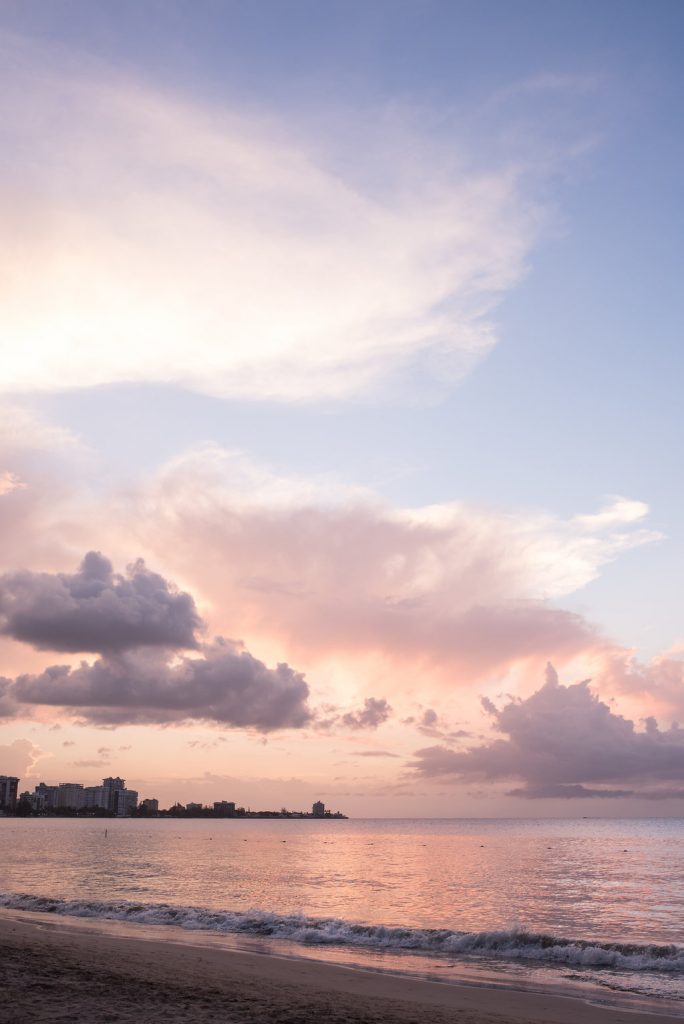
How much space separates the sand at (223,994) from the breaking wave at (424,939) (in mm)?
8596

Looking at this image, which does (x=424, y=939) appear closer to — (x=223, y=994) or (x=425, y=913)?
(x=425, y=913)

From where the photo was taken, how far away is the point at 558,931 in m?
46.8

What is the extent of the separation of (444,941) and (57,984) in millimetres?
23559

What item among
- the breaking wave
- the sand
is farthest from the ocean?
the sand

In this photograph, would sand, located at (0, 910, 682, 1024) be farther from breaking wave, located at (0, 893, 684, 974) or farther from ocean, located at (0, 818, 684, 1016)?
breaking wave, located at (0, 893, 684, 974)

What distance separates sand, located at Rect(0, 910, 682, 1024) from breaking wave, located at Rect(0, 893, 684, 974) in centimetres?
860

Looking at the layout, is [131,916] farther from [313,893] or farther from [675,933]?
[675,933]

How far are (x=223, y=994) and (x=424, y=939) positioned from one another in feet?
68.0

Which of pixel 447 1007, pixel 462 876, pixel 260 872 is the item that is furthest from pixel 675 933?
pixel 260 872

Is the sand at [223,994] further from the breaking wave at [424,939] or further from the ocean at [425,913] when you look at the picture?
the breaking wave at [424,939]

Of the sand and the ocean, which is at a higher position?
the sand

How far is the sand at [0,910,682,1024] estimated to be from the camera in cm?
1980

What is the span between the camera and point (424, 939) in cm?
4066

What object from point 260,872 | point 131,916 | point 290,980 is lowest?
point 260,872
